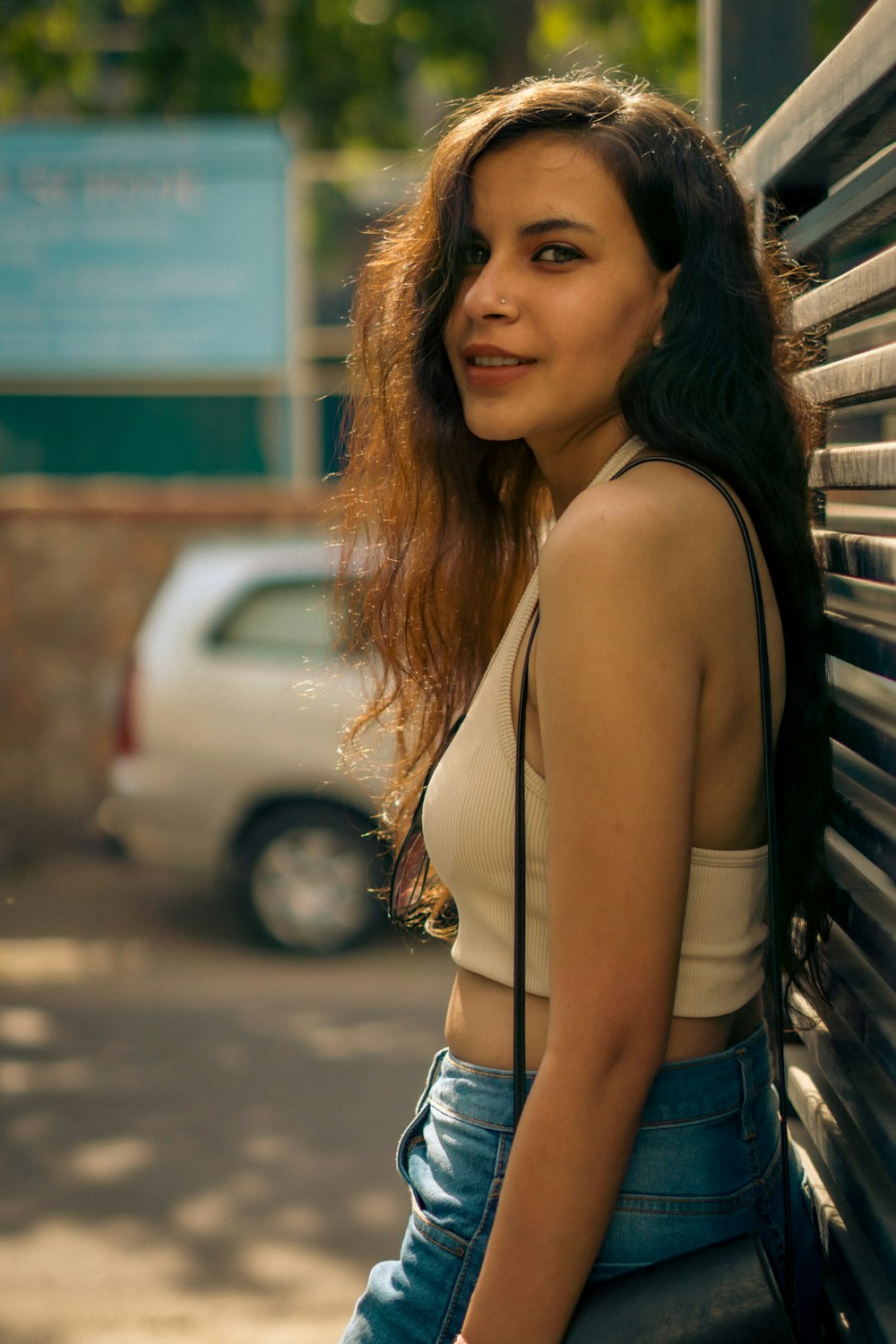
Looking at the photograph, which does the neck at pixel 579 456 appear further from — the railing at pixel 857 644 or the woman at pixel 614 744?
the railing at pixel 857 644

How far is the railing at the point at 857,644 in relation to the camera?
139cm

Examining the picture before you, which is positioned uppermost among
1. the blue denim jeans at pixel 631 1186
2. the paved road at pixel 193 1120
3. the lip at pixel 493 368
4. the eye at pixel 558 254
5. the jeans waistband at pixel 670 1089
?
the eye at pixel 558 254

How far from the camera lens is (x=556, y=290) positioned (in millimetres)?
1585

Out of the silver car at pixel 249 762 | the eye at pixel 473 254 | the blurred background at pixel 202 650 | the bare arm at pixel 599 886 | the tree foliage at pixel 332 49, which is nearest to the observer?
the bare arm at pixel 599 886

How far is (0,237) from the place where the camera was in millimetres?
10859

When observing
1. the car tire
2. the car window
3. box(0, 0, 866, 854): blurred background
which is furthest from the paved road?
box(0, 0, 866, 854): blurred background

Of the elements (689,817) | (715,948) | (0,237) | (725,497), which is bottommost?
(715,948)

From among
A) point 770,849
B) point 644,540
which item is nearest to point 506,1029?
point 770,849

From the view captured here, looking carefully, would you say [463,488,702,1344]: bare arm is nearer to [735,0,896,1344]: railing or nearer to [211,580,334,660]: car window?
[735,0,896,1344]: railing

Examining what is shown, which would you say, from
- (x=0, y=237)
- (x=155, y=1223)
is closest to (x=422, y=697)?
(x=155, y=1223)

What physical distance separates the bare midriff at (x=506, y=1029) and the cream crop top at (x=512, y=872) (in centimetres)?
2

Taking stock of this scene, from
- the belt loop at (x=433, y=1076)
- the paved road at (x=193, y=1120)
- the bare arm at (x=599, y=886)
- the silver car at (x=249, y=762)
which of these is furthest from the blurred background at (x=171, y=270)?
the bare arm at (x=599, y=886)

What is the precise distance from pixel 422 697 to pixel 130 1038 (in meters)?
4.15

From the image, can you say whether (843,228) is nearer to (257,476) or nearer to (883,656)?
(883,656)
